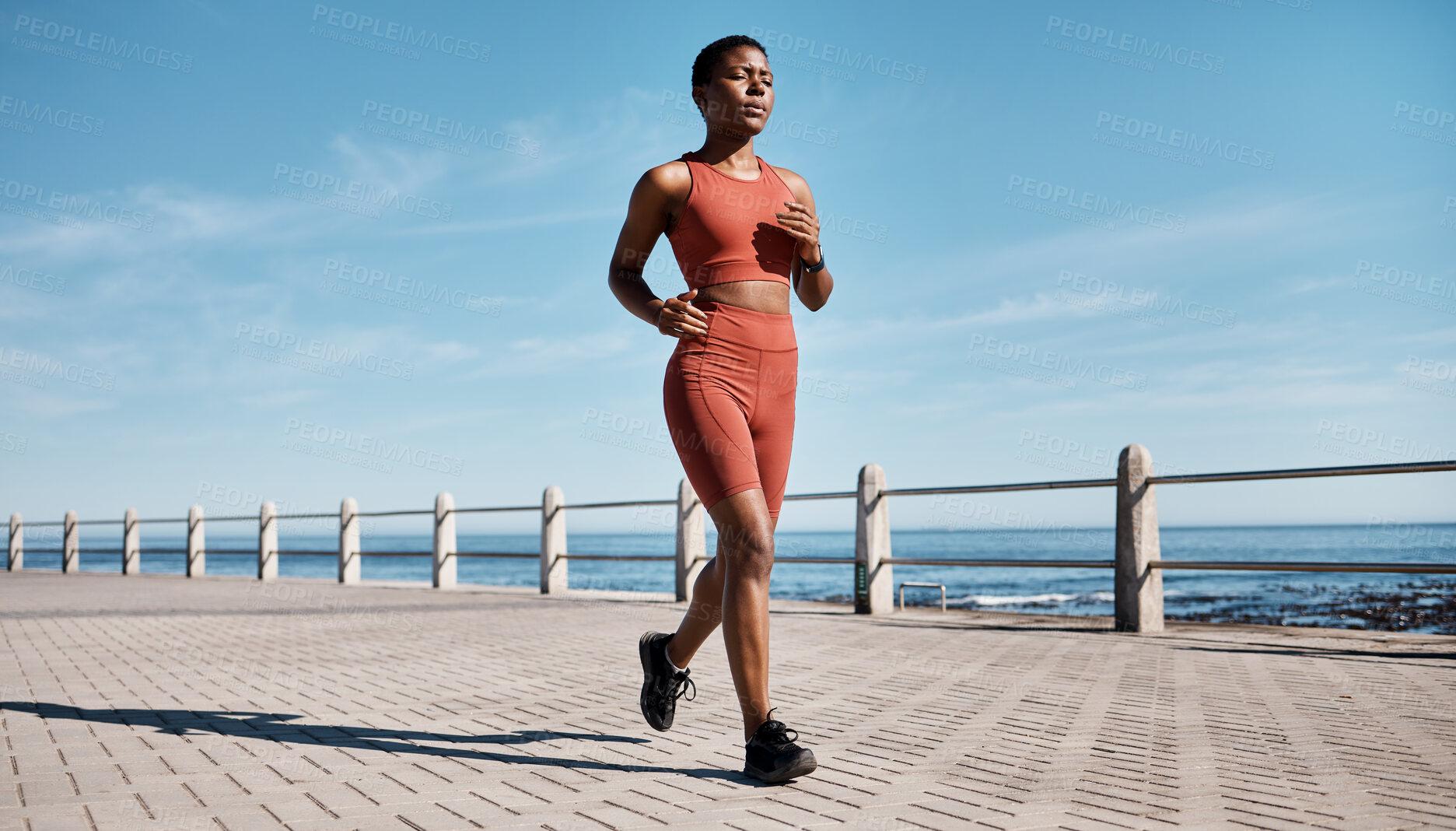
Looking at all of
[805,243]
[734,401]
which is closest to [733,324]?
[734,401]

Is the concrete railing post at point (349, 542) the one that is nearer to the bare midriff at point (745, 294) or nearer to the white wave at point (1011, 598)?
the bare midriff at point (745, 294)

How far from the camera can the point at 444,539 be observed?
48.0 ft

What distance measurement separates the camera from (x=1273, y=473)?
7.09 metres

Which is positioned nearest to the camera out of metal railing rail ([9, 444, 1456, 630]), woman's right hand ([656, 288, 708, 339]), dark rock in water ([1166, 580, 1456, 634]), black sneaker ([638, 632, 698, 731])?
woman's right hand ([656, 288, 708, 339])

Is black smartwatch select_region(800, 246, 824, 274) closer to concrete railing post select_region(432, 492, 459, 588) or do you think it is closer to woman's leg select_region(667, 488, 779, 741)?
woman's leg select_region(667, 488, 779, 741)

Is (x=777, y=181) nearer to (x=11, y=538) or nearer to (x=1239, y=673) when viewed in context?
(x=1239, y=673)

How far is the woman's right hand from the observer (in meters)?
3.18

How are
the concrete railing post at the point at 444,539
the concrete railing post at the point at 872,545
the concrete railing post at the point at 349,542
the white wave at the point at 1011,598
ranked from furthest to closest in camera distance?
the white wave at the point at 1011,598 → the concrete railing post at the point at 349,542 → the concrete railing post at the point at 444,539 → the concrete railing post at the point at 872,545

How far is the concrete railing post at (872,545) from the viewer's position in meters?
9.73

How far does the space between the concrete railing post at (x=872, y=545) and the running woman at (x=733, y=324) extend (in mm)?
6353

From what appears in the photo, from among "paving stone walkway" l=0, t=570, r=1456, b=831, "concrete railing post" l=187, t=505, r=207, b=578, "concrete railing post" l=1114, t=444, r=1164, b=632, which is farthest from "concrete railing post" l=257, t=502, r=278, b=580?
"concrete railing post" l=1114, t=444, r=1164, b=632

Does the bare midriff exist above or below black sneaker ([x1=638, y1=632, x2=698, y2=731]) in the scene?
above

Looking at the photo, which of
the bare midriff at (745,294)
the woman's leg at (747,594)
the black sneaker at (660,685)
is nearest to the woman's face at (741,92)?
the bare midriff at (745,294)

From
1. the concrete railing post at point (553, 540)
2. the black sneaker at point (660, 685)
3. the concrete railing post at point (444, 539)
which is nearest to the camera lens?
the black sneaker at point (660, 685)
